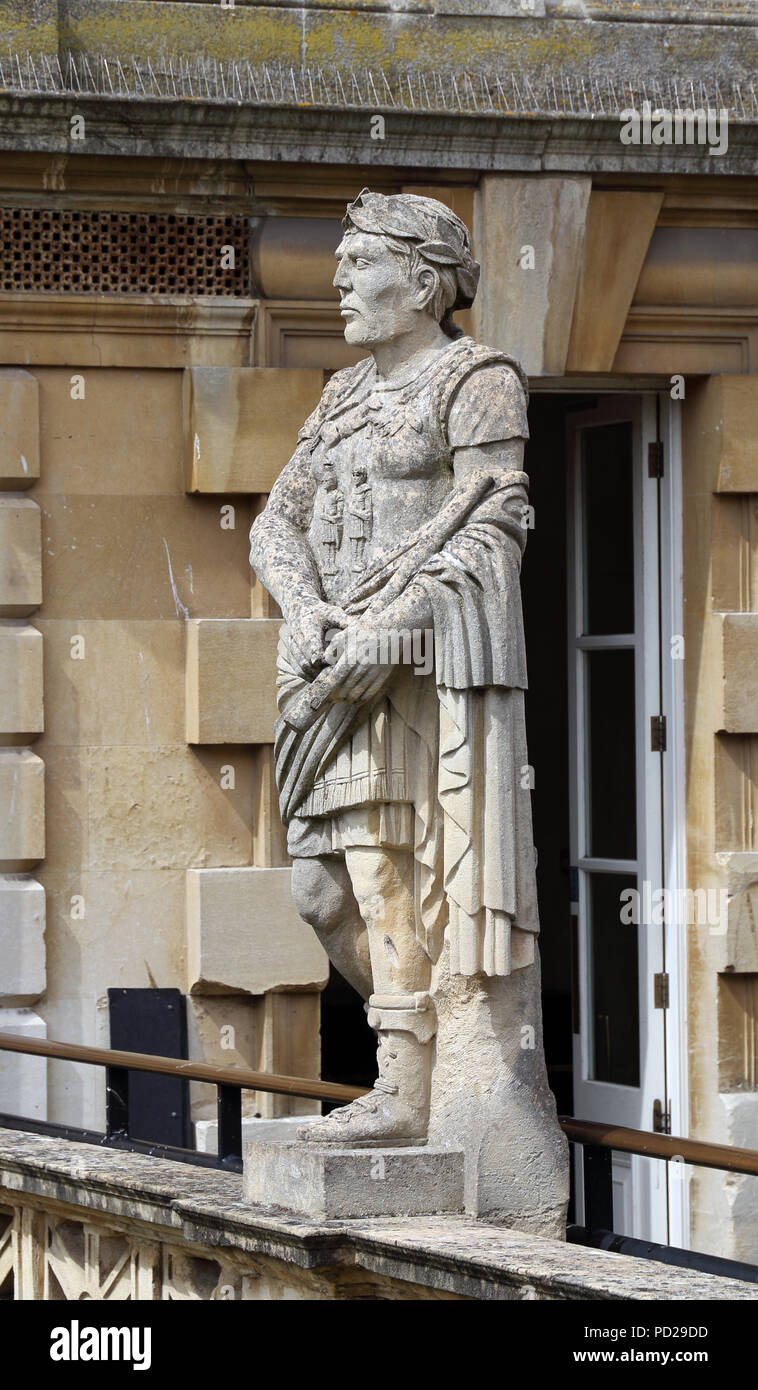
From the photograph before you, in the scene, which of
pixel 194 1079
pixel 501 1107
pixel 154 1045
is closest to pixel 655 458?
pixel 154 1045

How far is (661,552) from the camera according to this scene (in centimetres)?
881

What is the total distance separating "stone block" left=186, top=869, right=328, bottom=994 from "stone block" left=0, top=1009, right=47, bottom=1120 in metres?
0.54

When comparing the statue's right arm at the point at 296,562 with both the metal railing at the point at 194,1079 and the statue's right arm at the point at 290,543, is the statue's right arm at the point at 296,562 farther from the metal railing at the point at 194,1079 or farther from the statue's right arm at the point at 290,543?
the metal railing at the point at 194,1079

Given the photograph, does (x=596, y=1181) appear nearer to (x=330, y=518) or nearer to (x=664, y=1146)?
(x=664, y=1146)

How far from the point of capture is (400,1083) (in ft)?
17.6

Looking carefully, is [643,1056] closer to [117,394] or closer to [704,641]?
[704,641]

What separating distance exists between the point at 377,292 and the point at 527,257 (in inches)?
112

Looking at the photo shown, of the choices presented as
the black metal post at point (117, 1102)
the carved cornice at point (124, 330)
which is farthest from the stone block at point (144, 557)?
the black metal post at point (117, 1102)

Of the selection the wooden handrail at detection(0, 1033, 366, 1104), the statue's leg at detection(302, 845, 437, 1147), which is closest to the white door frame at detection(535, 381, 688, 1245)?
the wooden handrail at detection(0, 1033, 366, 1104)

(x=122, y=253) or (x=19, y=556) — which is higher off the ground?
(x=122, y=253)

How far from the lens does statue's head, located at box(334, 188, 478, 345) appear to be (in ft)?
18.1

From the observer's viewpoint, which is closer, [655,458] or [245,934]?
[245,934]

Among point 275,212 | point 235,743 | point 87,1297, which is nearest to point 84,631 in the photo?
point 235,743

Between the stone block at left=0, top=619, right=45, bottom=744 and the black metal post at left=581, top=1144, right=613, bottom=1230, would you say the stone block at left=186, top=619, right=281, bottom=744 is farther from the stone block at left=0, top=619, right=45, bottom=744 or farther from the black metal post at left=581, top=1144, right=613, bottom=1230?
the black metal post at left=581, top=1144, right=613, bottom=1230
